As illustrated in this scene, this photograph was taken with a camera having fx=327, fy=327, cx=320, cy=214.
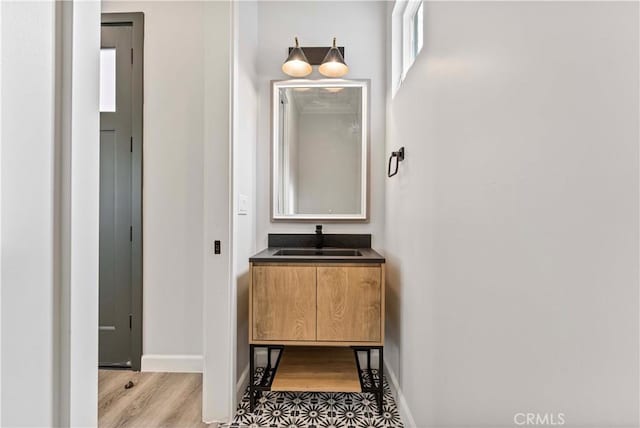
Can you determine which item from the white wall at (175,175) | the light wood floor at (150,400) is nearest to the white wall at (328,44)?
the white wall at (175,175)

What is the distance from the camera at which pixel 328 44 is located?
243 cm

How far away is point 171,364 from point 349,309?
1.42 metres

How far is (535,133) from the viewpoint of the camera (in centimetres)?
74

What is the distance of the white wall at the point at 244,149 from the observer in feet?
6.09

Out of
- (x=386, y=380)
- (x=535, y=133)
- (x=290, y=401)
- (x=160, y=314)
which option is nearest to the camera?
(x=535, y=133)

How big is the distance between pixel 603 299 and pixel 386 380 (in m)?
1.89

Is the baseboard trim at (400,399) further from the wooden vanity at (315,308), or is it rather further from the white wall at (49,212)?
the white wall at (49,212)

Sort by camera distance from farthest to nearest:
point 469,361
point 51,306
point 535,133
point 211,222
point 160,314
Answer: point 160,314, point 211,222, point 469,361, point 535,133, point 51,306

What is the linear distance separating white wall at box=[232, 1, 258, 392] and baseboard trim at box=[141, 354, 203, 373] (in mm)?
478

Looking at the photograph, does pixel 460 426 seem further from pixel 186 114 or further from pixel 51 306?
pixel 186 114

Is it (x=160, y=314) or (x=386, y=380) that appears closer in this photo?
(x=386, y=380)

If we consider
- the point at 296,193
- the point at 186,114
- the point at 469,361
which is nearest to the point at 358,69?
the point at 296,193

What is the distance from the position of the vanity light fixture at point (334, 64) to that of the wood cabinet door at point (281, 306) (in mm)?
1413

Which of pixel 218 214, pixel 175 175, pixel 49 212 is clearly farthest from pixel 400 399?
pixel 175 175
